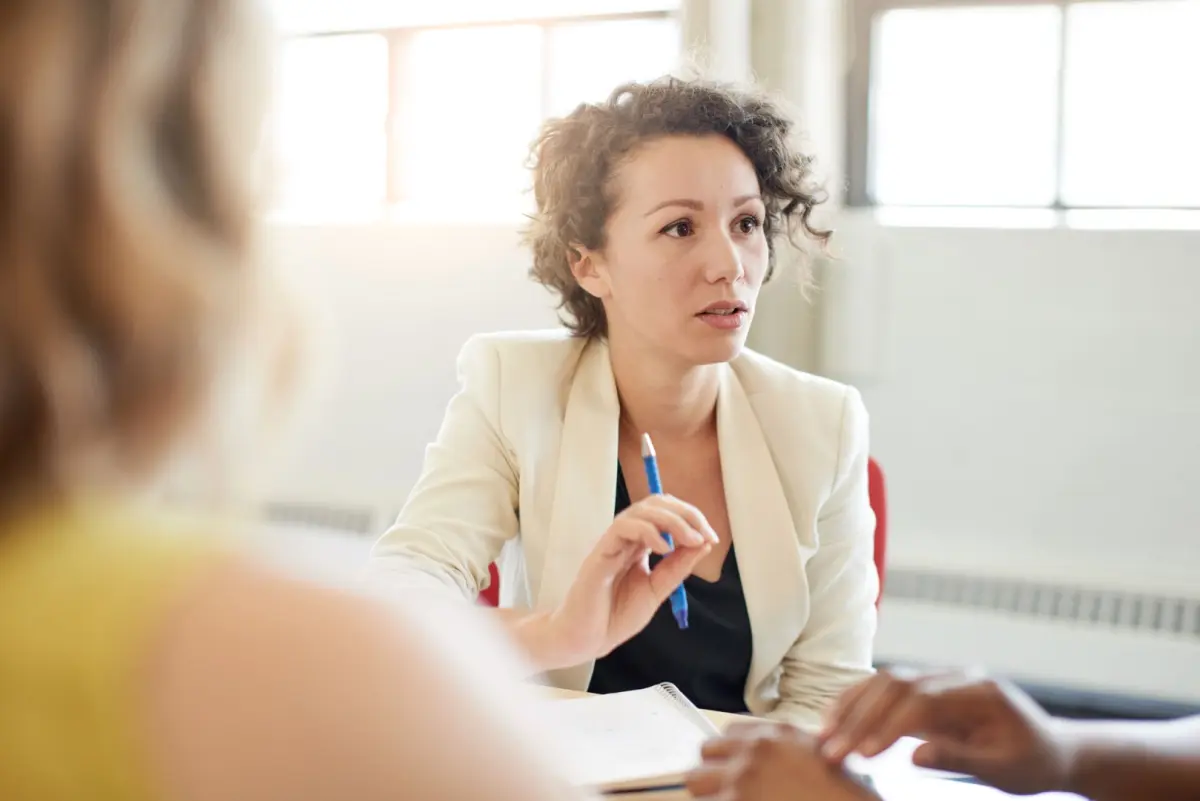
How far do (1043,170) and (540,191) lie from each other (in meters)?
1.61

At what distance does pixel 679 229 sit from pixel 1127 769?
1.02 meters

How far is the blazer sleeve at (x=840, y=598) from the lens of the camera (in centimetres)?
159

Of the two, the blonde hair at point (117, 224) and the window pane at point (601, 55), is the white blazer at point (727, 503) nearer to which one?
the blonde hair at point (117, 224)

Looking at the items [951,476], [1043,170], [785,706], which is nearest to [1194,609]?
[951,476]

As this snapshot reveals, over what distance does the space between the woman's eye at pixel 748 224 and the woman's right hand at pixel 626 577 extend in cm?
56

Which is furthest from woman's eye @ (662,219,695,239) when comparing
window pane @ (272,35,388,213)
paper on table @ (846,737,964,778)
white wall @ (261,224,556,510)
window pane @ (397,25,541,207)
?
window pane @ (272,35,388,213)

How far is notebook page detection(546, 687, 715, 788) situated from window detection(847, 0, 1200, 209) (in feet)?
7.49

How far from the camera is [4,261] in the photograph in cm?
41

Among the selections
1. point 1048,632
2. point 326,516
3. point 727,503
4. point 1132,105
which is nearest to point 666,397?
point 727,503

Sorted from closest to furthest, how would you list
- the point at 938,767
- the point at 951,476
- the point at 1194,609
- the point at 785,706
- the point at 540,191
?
1. the point at 938,767
2. the point at 785,706
3. the point at 540,191
4. the point at 1194,609
5. the point at 951,476

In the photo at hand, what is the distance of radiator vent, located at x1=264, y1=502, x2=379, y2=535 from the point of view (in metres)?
3.65

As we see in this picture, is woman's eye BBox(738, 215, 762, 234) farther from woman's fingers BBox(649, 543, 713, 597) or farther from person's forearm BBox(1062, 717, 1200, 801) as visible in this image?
person's forearm BBox(1062, 717, 1200, 801)

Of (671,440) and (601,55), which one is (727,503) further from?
(601,55)

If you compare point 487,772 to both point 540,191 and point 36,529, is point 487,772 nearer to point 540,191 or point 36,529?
point 36,529
